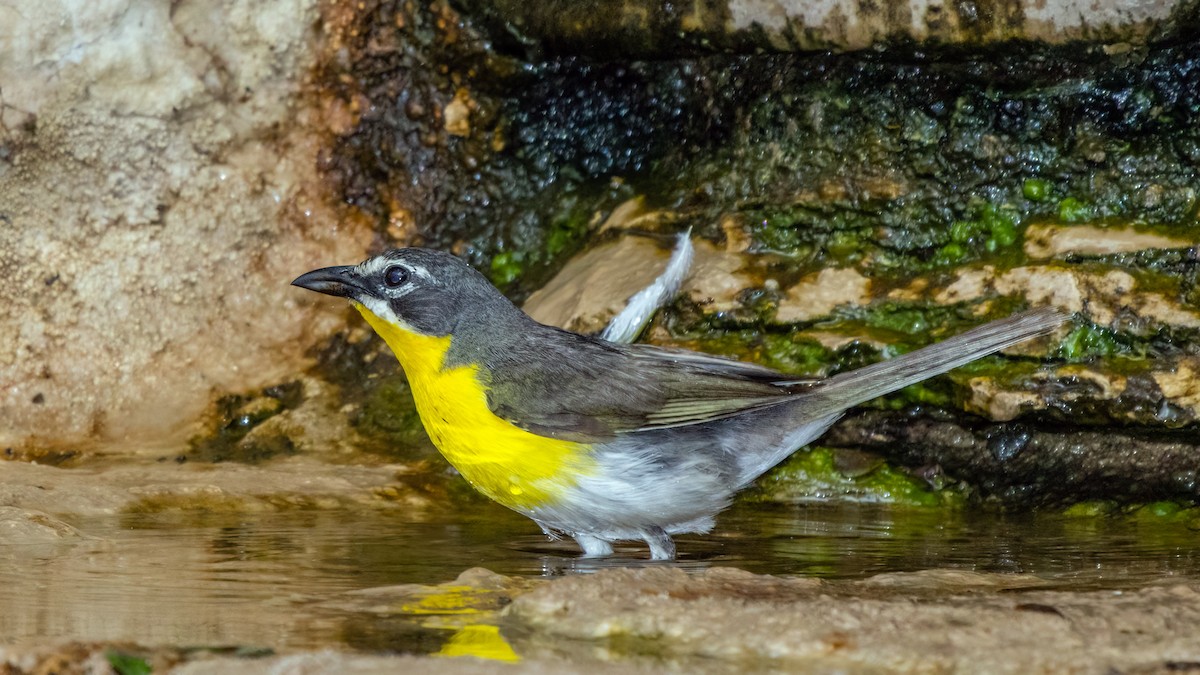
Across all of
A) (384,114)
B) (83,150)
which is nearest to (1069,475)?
(384,114)

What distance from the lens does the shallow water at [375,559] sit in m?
3.86

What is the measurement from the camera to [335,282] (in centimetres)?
562

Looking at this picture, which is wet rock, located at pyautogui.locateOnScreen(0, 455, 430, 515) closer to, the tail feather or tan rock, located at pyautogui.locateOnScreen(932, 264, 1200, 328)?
the tail feather

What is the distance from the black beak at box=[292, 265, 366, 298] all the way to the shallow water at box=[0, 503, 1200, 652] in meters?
1.01

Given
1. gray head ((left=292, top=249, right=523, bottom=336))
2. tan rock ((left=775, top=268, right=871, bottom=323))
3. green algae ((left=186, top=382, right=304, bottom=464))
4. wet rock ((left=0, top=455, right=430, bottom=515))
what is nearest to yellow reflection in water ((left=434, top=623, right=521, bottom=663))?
gray head ((left=292, top=249, right=523, bottom=336))

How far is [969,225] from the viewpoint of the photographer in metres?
6.81

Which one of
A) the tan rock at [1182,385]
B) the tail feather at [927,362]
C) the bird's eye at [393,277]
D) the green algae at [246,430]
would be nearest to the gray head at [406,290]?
the bird's eye at [393,277]

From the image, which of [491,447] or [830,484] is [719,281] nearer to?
[830,484]

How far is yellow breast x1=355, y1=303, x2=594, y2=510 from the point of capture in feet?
17.0

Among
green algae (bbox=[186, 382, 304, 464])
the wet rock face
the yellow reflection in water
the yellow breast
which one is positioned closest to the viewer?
the yellow reflection in water

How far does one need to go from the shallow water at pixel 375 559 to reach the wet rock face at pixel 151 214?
171 cm

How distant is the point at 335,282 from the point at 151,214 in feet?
8.25

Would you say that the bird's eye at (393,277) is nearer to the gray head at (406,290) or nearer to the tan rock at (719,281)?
the gray head at (406,290)

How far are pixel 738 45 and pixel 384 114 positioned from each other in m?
2.17
